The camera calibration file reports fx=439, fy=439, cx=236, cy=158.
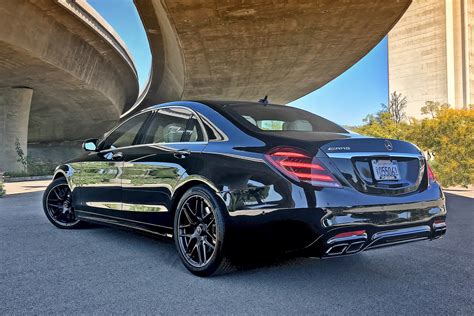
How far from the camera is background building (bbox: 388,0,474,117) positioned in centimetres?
7575

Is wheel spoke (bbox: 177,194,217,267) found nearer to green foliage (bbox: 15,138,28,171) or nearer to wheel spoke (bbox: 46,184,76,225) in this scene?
wheel spoke (bbox: 46,184,76,225)

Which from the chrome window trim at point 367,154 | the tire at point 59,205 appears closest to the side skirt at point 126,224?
the tire at point 59,205

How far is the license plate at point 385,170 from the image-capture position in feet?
10.8

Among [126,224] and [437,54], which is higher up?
[437,54]

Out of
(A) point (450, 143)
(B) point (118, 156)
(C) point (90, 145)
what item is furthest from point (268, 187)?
(A) point (450, 143)

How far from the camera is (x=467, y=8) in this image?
77.2 meters

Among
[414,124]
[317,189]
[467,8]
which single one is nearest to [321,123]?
[317,189]

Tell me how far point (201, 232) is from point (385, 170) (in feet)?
5.13

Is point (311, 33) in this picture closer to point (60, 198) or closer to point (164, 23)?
point (164, 23)

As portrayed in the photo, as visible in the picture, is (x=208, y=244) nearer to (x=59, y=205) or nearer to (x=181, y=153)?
(x=181, y=153)

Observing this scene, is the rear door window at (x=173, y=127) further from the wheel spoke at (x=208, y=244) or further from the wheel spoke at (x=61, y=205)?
the wheel spoke at (x=61, y=205)

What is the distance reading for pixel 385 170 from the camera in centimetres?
335

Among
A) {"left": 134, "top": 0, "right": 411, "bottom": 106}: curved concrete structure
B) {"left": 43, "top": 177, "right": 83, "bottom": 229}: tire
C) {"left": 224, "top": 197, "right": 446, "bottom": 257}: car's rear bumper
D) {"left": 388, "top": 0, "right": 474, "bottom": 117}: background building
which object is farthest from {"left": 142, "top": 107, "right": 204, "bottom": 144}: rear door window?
{"left": 388, "top": 0, "right": 474, "bottom": 117}: background building

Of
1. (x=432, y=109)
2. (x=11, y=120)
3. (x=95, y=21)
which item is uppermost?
(x=95, y=21)
